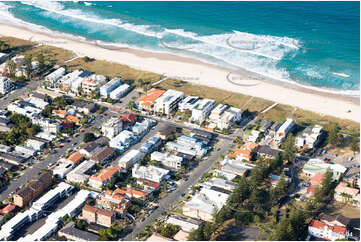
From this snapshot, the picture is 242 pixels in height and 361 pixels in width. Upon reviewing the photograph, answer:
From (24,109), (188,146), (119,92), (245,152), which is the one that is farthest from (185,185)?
(24,109)

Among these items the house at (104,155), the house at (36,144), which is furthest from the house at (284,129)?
the house at (36,144)

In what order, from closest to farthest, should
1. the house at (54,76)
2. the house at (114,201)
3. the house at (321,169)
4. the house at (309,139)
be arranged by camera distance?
the house at (114,201) < the house at (321,169) < the house at (309,139) < the house at (54,76)

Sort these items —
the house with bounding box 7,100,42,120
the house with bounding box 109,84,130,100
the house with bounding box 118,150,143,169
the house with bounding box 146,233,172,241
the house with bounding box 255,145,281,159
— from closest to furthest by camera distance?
the house with bounding box 146,233,172,241
the house with bounding box 118,150,143,169
the house with bounding box 255,145,281,159
the house with bounding box 7,100,42,120
the house with bounding box 109,84,130,100

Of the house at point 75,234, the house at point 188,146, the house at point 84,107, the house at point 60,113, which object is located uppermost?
the house at point 84,107

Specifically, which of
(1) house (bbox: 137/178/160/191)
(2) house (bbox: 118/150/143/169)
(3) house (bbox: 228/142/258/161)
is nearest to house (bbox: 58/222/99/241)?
(1) house (bbox: 137/178/160/191)

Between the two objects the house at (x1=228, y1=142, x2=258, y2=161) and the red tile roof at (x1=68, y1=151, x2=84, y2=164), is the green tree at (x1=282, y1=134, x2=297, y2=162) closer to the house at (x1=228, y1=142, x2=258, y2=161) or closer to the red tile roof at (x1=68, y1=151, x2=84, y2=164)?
the house at (x1=228, y1=142, x2=258, y2=161)

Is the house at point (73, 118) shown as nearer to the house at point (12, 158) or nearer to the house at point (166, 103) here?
the house at point (12, 158)
